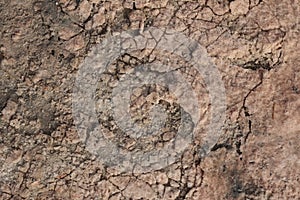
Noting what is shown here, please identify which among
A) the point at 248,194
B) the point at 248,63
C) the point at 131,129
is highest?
the point at 248,63

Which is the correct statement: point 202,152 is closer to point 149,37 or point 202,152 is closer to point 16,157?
point 149,37

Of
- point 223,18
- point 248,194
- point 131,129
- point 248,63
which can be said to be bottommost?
point 248,194

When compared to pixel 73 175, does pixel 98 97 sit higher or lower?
higher

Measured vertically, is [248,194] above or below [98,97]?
below

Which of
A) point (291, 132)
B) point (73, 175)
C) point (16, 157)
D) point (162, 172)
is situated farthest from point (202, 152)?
point (16, 157)

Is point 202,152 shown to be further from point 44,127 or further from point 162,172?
point 44,127

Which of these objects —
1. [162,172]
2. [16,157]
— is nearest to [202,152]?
[162,172]
